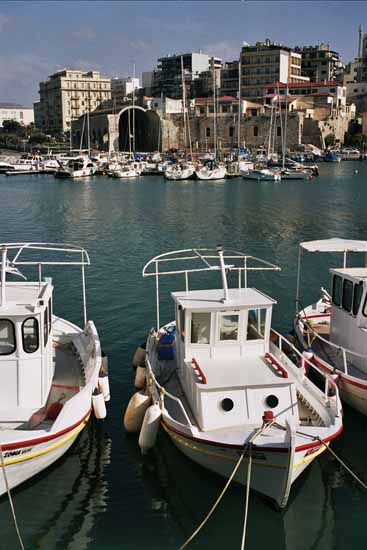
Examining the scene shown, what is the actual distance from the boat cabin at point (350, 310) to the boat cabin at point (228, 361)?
2834 mm

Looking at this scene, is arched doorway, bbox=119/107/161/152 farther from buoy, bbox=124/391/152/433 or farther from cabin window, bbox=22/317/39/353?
cabin window, bbox=22/317/39/353

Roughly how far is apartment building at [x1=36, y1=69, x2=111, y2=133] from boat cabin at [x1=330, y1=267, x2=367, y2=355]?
505 ft

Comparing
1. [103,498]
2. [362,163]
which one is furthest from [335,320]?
[362,163]

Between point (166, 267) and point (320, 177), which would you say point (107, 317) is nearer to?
point (166, 267)

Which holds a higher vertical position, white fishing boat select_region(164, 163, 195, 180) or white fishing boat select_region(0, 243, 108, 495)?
white fishing boat select_region(164, 163, 195, 180)

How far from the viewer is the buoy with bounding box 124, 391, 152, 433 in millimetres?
12461

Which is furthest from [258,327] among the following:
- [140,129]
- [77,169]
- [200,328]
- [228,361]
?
[140,129]

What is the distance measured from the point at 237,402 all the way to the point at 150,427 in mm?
2045

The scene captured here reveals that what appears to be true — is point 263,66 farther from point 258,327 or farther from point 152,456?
point 152,456

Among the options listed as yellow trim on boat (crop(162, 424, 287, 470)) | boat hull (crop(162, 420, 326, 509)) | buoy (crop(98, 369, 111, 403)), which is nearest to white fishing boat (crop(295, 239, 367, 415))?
boat hull (crop(162, 420, 326, 509))

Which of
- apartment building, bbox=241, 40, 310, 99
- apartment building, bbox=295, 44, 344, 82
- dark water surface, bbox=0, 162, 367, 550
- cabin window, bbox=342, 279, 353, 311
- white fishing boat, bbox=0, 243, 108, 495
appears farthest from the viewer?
apartment building, bbox=295, 44, 344, 82

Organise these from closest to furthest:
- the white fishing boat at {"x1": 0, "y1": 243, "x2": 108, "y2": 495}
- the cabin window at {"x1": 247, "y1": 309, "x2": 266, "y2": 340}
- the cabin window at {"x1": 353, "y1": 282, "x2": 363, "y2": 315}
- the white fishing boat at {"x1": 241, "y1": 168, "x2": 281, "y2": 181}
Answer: the white fishing boat at {"x1": 0, "y1": 243, "x2": 108, "y2": 495} → the cabin window at {"x1": 247, "y1": 309, "x2": 266, "y2": 340} → the cabin window at {"x1": 353, "y1": 282, "x2": 363, "y2": 315} → the white fishing boat at {"x1": 241, "y1": 168, "x2": 281, "y2": 181}

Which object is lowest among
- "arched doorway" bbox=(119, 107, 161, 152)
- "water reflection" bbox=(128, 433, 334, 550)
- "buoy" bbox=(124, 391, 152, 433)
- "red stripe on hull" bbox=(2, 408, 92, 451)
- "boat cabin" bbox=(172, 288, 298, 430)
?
"water reflection" bbox=(128, 433, 334, 550)

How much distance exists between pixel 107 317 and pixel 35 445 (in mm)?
10772
